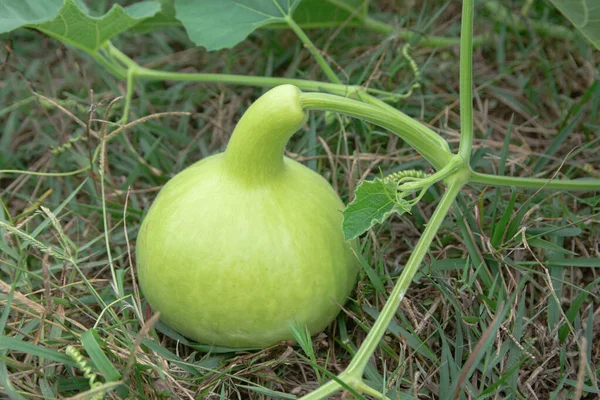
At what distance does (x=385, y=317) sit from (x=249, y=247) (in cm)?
31

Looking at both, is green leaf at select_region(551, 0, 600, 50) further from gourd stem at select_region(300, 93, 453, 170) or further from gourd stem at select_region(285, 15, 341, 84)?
gourd stem at select_region(285, 15, 341, 84)

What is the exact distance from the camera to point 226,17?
6.01 ft

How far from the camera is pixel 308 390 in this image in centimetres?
141

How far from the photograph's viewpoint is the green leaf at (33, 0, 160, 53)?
5.42 ft

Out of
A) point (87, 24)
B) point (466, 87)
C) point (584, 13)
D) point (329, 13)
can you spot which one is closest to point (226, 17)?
point (87, 24)

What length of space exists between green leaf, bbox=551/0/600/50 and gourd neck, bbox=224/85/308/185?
590mm

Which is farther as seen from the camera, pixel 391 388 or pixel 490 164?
pixel 490 164

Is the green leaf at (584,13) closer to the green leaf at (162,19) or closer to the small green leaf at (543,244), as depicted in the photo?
the small green leaf at (543,244)

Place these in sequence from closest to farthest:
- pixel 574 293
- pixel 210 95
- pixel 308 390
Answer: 1. pixel 308 390
2. pixel 574 293
3. pixel 210 95

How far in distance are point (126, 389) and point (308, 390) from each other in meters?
0.39

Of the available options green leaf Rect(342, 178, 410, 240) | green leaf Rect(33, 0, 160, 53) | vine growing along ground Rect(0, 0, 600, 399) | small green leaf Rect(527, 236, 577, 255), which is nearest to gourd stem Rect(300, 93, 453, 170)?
vine growing along ground Rect(0, 0, 600, 399)

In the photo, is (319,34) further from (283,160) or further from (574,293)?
(574,293)

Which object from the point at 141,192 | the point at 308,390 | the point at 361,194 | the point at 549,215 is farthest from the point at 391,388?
the point at 141,192

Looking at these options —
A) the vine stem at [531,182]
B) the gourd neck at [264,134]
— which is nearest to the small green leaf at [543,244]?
the vine stem at [531,182]
